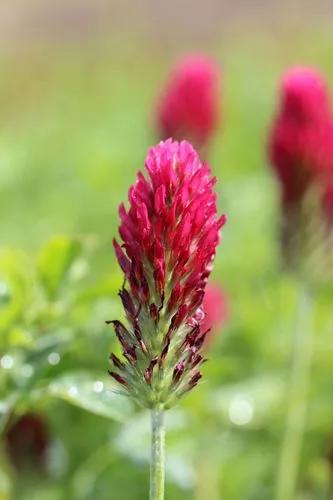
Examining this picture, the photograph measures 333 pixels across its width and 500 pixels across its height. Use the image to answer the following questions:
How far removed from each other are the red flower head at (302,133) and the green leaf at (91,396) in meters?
1.45

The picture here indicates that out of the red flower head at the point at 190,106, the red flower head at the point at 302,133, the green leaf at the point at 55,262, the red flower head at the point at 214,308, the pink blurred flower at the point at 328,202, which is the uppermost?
the red flower head at the point at 190,106

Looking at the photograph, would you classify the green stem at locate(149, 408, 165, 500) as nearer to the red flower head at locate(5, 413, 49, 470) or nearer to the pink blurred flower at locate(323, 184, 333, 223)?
the red flower head at locate(5, 413, 49, 470)

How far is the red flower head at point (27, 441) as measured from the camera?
3576 millimetres

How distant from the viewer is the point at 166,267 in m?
2.07

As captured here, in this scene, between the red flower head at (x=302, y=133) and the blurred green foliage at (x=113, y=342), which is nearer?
the blurred green foliage at (x=113, y=342)

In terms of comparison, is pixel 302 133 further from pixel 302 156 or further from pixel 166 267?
pixel 166 267

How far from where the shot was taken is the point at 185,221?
2.05 metres

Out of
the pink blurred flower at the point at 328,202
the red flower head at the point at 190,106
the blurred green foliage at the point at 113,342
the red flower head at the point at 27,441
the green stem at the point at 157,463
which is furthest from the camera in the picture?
the red flower head at the point at 190,106

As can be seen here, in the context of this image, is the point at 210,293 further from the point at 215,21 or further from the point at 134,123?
the point at 215,21

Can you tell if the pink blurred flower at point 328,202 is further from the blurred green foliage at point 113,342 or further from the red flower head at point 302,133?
the blurred green foliage at point 113,342

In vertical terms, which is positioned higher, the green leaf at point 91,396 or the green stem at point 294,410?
the green stem at point 294,410

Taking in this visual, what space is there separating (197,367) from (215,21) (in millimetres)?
22467

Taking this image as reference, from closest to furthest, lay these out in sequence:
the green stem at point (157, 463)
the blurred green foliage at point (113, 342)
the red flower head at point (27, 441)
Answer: the green stem at point (157, 463)
the blurred green foliage at point (113, 342)
the red flower head at point (27, 441)

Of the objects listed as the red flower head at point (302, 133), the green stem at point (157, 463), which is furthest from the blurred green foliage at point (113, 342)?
the green stem at point (157, 463)
